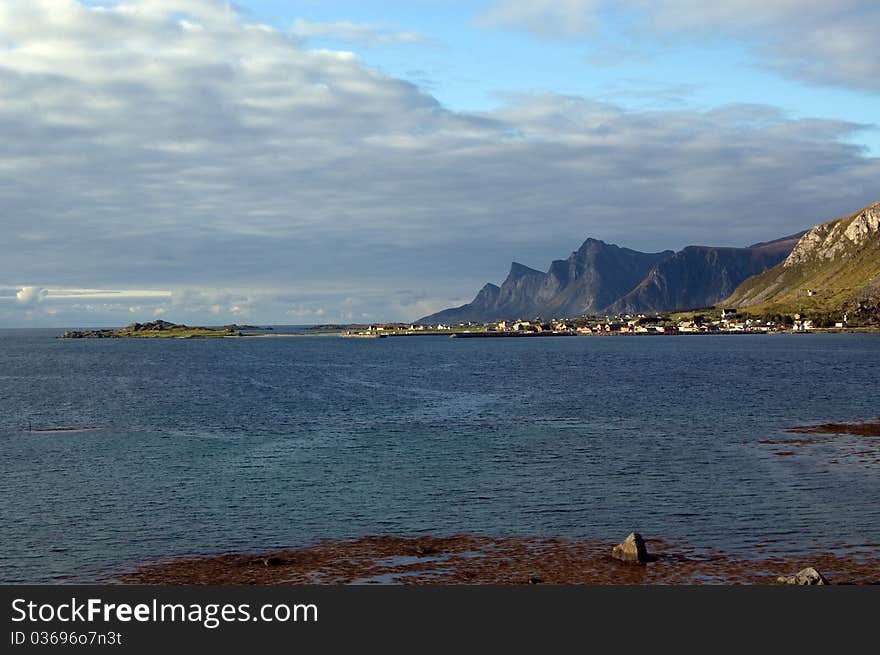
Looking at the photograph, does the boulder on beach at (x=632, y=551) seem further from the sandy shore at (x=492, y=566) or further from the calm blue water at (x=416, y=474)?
the calm blue water at (x=416, y=474)

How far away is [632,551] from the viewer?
43.9m

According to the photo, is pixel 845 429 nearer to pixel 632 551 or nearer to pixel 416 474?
pixel 416 474

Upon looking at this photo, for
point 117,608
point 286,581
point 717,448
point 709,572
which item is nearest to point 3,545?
point 286,581

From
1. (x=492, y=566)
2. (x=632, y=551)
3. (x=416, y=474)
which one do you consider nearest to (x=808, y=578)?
(x=632, y=551)

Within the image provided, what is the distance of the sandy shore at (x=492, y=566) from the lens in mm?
41344

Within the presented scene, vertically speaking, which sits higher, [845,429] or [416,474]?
[416,474]

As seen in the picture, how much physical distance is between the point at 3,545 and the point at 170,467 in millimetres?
25392

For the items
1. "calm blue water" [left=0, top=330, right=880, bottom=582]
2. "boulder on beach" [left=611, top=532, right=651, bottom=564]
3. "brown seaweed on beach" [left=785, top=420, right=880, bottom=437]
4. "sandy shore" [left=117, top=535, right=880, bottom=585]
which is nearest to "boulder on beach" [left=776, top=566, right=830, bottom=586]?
"sandy shore" [left=117, top=535, right=880, bottom=585]

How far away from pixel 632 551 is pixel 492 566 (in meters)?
7.41

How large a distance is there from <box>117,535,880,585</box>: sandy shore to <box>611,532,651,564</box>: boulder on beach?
0.42 m

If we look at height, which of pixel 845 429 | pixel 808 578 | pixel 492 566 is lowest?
pixel 845 429

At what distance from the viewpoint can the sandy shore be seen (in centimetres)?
4134

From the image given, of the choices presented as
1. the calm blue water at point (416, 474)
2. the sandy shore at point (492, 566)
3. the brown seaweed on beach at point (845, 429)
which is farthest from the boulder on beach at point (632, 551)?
the brown seaweed on beach at point (845, 429)

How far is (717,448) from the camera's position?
268ft
